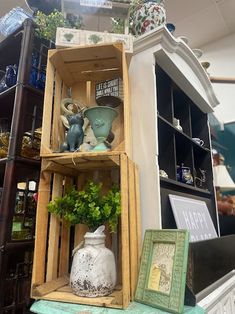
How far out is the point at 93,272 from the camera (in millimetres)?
836

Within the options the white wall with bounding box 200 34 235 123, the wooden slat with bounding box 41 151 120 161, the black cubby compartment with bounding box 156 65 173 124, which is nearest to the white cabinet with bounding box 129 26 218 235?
the black cubby compartment with bounding box 156 65 173 124

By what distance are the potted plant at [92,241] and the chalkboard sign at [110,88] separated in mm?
501

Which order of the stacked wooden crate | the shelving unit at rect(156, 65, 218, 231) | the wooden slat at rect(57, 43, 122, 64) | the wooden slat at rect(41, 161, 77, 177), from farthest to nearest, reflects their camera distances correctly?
the shelving unit at rect(156, 65, 218, 231)
the wooden slat at rect(57, 43, 122, 64)
the wooden slat at rect(41, 161, 77, 177)
the stacked wooden crate

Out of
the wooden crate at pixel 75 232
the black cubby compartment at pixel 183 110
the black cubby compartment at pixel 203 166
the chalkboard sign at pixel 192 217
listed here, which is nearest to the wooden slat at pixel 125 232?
the wooden crate at pixel 75 232

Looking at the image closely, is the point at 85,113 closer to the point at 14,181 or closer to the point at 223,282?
the point at 14,181

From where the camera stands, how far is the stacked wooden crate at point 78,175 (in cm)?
86

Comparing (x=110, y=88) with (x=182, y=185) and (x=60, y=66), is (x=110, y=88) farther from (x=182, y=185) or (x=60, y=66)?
(x=182, y=185)

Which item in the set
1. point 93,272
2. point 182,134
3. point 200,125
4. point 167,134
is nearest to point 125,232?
point 93,272

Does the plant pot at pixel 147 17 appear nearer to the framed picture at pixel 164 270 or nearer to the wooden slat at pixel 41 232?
the wooden slat at pixel 41 232

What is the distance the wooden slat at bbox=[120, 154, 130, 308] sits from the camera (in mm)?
807

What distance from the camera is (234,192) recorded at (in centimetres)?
246

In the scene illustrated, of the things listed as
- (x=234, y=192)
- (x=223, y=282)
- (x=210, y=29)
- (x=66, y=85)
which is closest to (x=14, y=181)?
(x=66, y=85)

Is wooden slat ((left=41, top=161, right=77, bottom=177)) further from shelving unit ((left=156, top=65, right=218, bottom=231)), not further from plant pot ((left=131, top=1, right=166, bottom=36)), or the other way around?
plant pot ((left=131, top=1, right=166, bottom=36))

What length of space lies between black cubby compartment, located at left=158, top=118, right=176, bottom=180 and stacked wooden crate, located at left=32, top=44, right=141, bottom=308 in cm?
29
